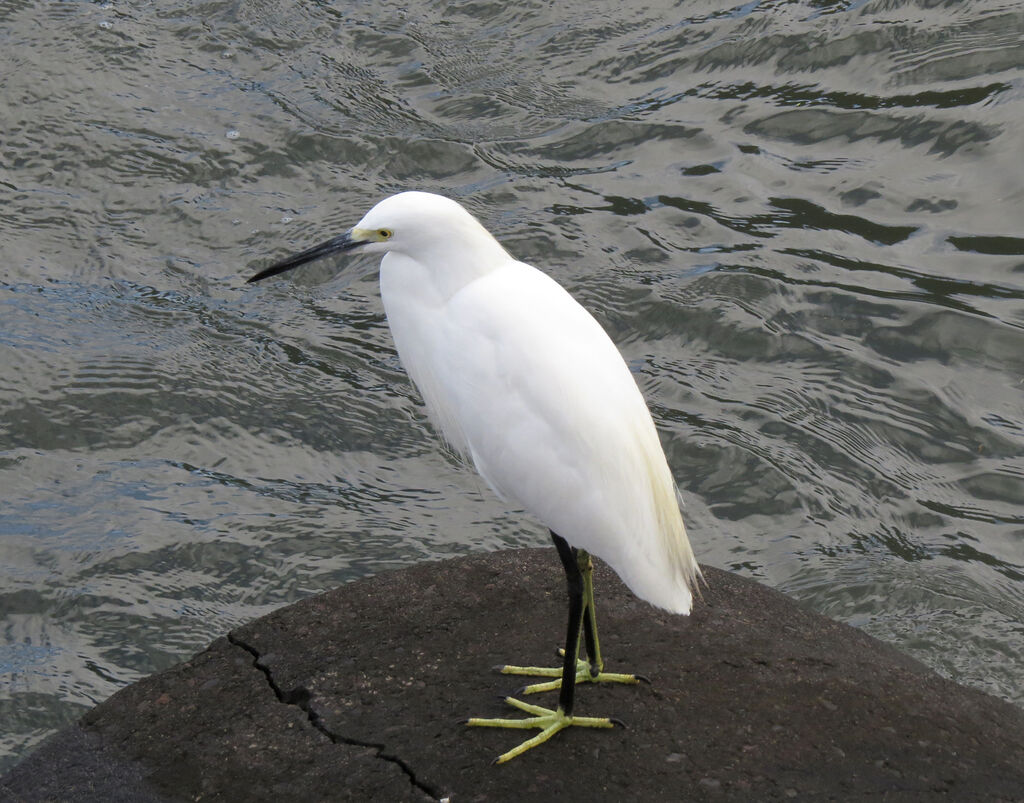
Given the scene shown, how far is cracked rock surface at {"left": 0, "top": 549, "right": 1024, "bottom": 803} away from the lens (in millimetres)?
3355

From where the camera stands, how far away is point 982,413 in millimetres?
6359

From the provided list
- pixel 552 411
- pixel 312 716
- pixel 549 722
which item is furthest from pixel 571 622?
pixel 312 716

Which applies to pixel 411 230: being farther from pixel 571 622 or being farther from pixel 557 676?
pixel 557 676

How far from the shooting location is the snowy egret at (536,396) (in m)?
3.43

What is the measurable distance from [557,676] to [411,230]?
4.89 feet

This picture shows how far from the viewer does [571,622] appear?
3516 mm

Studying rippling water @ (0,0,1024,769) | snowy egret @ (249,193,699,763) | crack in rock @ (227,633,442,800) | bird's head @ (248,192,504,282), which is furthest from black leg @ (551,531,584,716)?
rippling water @ (0,0,1024,769)

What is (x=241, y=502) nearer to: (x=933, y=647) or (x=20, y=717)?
(x=20, y=717)

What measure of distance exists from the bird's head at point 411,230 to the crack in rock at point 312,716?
4.40ft

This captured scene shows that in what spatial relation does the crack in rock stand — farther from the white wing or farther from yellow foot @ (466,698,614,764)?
the white wing

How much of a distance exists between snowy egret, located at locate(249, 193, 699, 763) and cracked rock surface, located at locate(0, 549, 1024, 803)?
19 cm

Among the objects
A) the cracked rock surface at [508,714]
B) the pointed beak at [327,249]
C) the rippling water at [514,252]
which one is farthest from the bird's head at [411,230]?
the rippling water at [514,252]

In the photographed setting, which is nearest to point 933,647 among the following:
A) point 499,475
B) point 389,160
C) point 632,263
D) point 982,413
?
point 982,413

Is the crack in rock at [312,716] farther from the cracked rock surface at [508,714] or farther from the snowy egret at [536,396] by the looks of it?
the snowy egret at [536,396]
